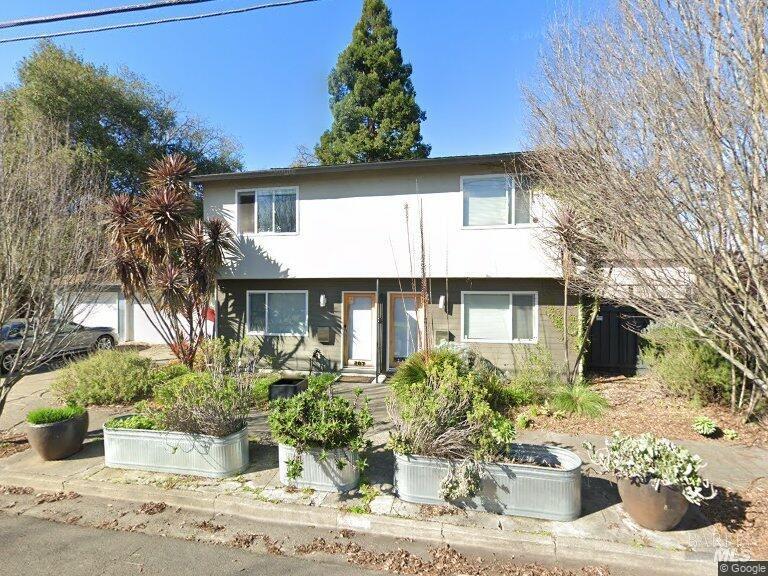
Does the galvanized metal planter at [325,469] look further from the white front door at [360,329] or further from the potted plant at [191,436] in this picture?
the white front door at [360,329]

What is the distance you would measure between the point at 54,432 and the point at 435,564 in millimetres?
5163

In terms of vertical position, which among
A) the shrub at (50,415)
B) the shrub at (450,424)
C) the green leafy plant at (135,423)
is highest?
the shrub at (450,424)

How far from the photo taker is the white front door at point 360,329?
10969 millimetres

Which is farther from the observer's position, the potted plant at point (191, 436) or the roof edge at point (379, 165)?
the roof edge at point (379, 165)

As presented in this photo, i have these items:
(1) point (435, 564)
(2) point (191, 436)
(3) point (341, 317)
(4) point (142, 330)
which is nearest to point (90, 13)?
(2) point (191, 436)

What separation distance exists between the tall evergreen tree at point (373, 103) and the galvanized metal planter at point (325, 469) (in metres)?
18.4

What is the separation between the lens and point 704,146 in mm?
3887

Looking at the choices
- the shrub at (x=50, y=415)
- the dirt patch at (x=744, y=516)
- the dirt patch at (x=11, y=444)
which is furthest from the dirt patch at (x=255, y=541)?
the dirt patch at (x=11, y=444)

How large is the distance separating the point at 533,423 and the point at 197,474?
5083mm

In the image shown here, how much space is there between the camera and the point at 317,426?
4324 mm

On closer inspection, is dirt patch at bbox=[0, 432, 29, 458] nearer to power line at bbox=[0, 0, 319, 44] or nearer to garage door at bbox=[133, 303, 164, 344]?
power line at bbox=[0, 0, 319, 44]

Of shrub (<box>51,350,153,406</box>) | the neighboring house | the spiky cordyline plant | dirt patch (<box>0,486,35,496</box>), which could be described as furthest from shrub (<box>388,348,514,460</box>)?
the spiky cordyline plant

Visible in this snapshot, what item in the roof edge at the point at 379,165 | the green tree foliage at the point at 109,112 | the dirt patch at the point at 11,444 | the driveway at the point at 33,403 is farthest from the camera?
the green tree foliage at the point at 109,112

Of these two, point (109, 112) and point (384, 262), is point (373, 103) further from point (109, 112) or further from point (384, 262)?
point (384, 262)
